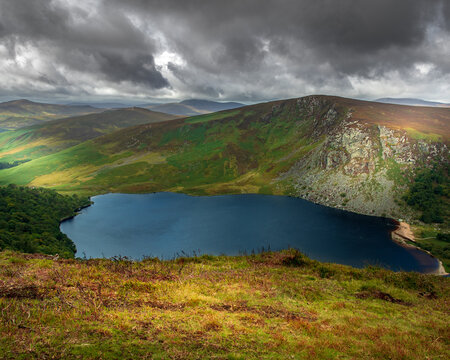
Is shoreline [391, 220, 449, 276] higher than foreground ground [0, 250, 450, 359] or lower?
lower

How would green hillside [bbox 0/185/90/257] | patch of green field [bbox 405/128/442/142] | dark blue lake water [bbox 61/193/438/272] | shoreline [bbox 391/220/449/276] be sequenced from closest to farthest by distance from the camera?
green hillside [bbox 0/185/90/257] < dark blue lake water [bbox 61/193/438/272] < shoreline [bbox 391/220/449/276] < patch of green field [bbox 405/128/442/142]

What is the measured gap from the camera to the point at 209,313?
1609 cm

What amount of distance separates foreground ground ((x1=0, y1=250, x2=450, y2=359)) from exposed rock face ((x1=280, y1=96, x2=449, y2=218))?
128 metres

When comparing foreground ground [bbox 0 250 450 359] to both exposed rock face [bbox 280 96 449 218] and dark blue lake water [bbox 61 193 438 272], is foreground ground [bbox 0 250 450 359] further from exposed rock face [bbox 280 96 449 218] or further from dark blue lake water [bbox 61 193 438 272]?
exposed rock face [bbox 280 96 449 218]

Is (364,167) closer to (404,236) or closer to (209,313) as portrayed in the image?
(404,236)

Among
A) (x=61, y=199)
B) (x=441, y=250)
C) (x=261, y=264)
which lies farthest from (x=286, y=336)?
(x=61, y=199)

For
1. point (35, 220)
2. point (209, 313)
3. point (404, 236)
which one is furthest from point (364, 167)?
point (35, 220)

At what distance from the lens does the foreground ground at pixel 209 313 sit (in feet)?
37.7

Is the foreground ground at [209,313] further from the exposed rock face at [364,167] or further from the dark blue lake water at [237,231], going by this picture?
the exposed rock face at [364,167]

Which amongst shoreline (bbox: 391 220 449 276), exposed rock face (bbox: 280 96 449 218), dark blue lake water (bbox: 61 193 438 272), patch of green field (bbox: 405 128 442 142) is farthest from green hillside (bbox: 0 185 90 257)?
patch of green field (bbox: 405 128 442 142)

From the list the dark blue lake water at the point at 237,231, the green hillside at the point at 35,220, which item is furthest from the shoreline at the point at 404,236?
the green hillside at the point at 35,220

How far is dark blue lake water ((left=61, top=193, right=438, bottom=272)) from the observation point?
90.1 metres

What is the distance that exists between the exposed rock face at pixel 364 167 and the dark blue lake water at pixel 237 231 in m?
12.7

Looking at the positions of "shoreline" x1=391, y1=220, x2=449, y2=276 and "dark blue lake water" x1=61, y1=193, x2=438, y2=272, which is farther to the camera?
"shoreline" x1=391, y1=220, x2=449, y2=276
